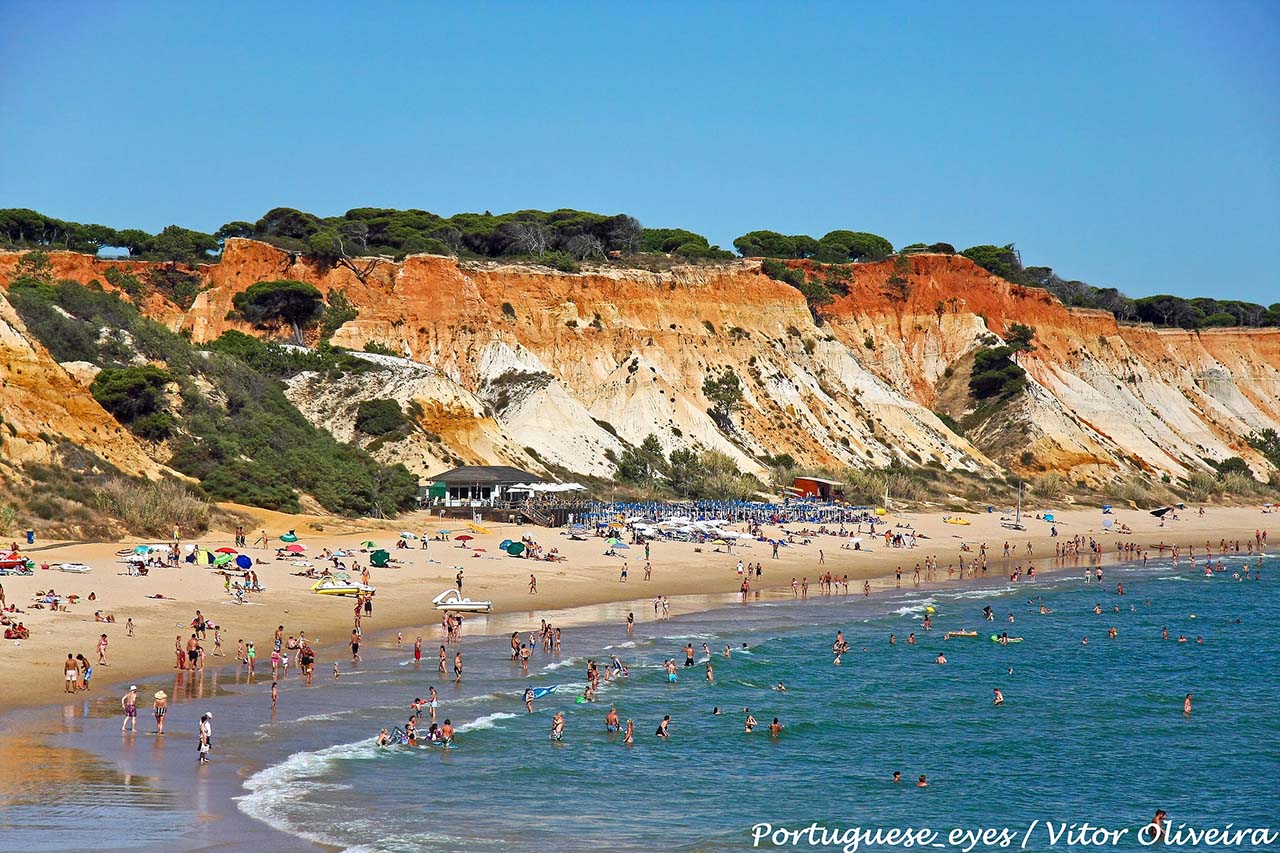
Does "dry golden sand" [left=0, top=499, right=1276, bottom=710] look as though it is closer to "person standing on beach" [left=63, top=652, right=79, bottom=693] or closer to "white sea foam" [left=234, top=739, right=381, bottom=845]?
"person standing on beach" [left=63, top=652, right=79, bottom=693]

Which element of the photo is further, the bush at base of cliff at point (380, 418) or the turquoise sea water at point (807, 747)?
the bush at base of cliff at point (380, 418)

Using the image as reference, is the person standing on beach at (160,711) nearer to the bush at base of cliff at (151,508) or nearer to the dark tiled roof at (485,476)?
the bush at base of cliff at (151,508)

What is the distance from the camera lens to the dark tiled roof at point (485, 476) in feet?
192

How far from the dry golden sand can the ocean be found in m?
2.50

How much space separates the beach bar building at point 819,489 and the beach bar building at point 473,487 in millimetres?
19395

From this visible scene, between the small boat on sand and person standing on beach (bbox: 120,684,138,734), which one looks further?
the small boat on sand

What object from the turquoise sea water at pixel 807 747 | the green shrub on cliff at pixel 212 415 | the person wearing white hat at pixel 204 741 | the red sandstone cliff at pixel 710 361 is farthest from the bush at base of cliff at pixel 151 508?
the person wearing white hat at pixel 204 741

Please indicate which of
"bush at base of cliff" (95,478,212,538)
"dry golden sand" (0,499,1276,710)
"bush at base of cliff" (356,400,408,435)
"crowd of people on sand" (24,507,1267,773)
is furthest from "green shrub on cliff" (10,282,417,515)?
"crowd of people on sand" (24,507,1267,773)

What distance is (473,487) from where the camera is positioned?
58969mm

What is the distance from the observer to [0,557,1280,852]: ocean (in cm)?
1836

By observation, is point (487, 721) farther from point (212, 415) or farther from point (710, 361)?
point (710, 361)

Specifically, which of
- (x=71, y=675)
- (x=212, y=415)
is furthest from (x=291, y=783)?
(x=212, y=415)

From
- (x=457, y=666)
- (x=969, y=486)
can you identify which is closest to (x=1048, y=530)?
(x=969, y=486)

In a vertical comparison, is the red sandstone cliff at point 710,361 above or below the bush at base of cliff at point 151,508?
above
